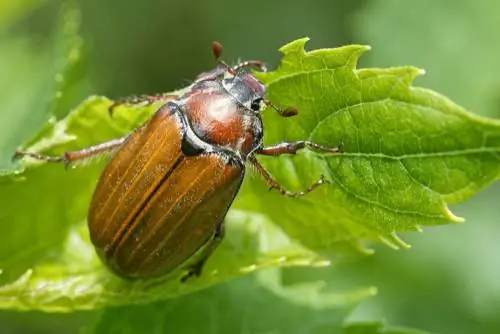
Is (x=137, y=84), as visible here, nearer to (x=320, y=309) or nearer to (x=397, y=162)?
Result: (x=320, y=309)

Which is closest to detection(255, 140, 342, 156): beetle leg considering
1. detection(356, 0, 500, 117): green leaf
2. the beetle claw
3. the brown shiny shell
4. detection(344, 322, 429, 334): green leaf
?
the brown shiny shell

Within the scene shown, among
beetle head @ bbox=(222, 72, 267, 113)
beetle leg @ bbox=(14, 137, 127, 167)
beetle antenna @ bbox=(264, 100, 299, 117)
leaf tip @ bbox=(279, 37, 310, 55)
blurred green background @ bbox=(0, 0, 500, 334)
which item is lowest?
blurred green background @ bbox=(0, 0, 500, 334)

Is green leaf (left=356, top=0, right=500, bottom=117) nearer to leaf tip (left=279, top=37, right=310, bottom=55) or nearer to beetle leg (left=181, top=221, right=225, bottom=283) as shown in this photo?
beetle leg (left=181, top=221, right=225, bottom=283)

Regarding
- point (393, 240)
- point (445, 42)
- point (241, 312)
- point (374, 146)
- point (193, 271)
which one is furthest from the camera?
point (445, 42)

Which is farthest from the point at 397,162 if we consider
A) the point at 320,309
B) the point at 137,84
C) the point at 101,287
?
the point at 137,84

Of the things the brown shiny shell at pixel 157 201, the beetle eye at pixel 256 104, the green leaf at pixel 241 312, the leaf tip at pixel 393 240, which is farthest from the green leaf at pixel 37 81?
the leaf tip at pixel 393 240

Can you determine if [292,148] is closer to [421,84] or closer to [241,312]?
[241,312]

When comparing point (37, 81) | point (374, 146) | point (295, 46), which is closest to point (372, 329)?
point (374, 146)
